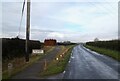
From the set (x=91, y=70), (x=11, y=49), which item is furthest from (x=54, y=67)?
(x=11, y=49)

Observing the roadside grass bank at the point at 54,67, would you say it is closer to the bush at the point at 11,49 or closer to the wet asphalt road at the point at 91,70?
the wet asphalt road at the point at 91,70

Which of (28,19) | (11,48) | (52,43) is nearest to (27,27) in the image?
(28,19)

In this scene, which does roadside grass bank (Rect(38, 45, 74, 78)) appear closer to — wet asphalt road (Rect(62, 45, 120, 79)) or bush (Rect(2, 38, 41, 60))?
wet asphalt road (Rect(62, 45, 120, 79))

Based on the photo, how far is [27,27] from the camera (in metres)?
29.7

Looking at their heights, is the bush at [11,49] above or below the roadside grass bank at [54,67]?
above

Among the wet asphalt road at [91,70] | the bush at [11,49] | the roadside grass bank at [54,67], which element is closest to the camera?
the wet asphalt road at [91,70]

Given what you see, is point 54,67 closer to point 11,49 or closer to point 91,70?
point 91,70

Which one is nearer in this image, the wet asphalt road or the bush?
the wet asphalt road

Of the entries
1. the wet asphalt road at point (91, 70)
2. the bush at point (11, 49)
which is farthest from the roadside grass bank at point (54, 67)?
the bush at point (11, 49)

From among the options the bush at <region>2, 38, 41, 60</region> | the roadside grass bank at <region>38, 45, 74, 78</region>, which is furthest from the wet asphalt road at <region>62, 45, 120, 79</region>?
the bush at <region>2, 38, 41, 60</region>

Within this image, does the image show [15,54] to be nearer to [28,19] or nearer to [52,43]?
[28,19]

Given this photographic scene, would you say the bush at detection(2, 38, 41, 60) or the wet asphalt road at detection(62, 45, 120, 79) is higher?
the bush at detection(2, 38, 41, 60)

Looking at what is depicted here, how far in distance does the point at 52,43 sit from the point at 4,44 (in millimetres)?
94455

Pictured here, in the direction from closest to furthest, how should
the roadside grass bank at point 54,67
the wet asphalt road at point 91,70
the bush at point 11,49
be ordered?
the wet asphalt road at point 91,70 → the roadside grass bank at point 54,67 → the bush at point 11,49
